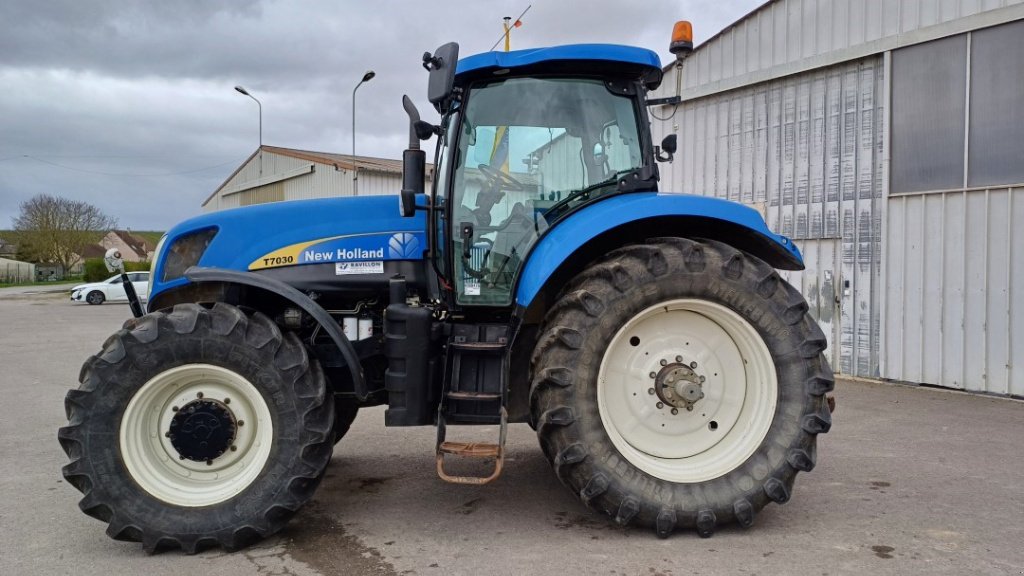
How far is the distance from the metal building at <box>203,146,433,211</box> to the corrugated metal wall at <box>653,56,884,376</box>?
10016mm

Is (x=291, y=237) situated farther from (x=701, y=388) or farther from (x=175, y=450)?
(x=701, y=388)

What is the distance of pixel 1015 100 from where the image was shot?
7.44 meters

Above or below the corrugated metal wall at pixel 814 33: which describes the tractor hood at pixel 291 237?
below

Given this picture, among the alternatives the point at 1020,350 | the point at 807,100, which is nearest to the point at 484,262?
the point at 1020,350

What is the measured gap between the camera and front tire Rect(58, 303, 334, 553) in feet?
11.1

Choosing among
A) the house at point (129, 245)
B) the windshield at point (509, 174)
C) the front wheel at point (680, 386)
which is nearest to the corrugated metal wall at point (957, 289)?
the front wheel at point (680, 386)

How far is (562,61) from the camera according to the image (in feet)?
12.7

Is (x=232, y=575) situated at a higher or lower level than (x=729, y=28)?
lower

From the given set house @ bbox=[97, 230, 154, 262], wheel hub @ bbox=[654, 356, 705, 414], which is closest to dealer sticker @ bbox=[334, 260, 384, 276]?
wheel hub @ bbox=[654, 356, 705, 414]

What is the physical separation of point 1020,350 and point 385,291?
663 centimetres

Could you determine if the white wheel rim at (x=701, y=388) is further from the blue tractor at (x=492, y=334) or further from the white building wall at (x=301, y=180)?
the white building wall at (x=301, y=180)

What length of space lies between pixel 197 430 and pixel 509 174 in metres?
2.04

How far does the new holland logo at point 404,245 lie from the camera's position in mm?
4141

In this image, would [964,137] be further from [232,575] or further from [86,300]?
[86,300]
